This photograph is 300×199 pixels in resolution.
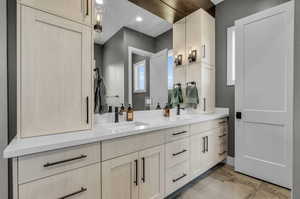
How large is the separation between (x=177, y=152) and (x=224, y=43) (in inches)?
86.8

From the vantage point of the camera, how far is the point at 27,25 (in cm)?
104

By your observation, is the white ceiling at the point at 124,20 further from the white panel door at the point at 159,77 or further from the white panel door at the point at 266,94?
the white panel door at the point at 266,94

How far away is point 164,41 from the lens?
8.15 feet

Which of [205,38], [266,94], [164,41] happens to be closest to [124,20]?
[164,41]

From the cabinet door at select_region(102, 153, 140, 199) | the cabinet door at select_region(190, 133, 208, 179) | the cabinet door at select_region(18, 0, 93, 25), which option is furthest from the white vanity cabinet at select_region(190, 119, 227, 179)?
the cabinet door at select_region(18, 0, 93, 25)

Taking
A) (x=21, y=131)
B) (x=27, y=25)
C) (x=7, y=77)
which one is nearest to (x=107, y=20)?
(x=27, y=25)

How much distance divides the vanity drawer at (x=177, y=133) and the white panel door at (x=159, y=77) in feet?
2.30

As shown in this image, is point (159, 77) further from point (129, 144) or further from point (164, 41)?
point (129, 144)

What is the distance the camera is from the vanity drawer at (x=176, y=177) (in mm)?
1628

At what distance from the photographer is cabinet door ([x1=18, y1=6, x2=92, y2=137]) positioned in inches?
41.2

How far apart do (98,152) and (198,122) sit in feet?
4.54

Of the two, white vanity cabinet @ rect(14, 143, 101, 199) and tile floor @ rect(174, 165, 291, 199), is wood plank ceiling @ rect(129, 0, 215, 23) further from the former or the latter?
Answer: tile floor @ rect(174, 165, 291, 199)

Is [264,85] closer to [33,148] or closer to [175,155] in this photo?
[175,155]
